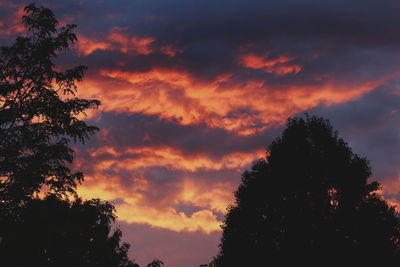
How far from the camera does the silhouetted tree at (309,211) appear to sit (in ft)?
103

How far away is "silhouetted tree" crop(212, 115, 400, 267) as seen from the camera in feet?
103

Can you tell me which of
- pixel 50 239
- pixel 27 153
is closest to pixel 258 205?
pixel 50 239

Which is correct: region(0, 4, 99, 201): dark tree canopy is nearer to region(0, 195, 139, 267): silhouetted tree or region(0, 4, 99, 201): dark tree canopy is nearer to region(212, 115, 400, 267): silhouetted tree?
region(0, 195, 139, 267): silhouetted tree

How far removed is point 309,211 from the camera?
33281 mm

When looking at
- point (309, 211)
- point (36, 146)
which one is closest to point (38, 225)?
point (36, 146)

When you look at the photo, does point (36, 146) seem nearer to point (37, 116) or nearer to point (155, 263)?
point (37, 116)

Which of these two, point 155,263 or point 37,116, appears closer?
point 37,116

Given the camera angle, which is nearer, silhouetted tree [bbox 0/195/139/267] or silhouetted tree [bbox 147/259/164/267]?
silhouetted tree [bbox 0/195/139/267]

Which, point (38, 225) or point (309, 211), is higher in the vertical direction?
point (309, 211)

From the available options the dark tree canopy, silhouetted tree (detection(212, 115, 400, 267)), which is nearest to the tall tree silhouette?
the dark tree canopy

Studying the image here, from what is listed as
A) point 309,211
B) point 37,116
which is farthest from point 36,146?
point 309,211

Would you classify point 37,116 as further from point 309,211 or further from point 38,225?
point 309,211

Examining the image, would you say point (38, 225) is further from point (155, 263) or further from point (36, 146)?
point (155, 263)

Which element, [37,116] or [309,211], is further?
[309,211]
